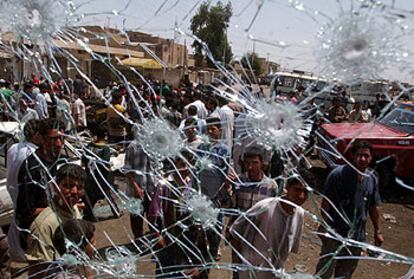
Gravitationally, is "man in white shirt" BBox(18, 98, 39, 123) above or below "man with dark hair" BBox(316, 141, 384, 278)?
above

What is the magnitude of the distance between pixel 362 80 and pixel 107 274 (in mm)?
2019

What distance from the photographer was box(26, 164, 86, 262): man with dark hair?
7.55ft

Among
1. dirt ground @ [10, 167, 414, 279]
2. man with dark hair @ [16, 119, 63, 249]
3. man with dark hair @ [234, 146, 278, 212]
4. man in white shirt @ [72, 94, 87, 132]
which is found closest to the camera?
man with dark hair @ [16, 119, 63, 249]

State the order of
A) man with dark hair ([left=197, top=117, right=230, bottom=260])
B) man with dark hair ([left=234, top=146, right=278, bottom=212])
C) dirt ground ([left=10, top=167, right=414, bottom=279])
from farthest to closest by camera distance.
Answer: dirt ground ([left=10, top=167, right=414, bottom=279])
man with dark hair ([left=197, top=117, right=230, bottom=260])
man with dark hair ([left=234, top=146, right=278, bottom=212])

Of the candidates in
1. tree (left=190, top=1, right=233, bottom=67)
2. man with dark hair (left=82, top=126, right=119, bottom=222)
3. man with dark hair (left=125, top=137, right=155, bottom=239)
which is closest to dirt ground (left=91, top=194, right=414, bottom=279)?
man with dark hair (left=82, top=126, right=119, bottom=222)

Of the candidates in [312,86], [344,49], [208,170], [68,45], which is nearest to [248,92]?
[312,86]

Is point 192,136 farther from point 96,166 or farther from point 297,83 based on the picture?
point 96,166

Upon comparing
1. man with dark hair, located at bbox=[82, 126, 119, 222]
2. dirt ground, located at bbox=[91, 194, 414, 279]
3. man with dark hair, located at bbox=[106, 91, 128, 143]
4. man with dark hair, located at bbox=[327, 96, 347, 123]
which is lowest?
dirt ground, located at bbox=[91, 194, 414, 279]

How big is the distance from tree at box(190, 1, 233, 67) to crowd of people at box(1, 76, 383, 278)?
1.24 feet

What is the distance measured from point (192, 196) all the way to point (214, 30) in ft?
3.87

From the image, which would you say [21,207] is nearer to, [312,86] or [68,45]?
[68,45]

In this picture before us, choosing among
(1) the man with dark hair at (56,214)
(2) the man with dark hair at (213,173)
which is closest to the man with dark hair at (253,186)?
(2) the man with dark hair at (213,173)

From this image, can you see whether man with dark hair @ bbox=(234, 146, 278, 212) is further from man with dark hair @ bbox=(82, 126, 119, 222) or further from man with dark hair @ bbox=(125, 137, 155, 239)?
man with dark hair @ bbox=(82, 126, 119, 222)

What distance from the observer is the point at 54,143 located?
9.54ft
